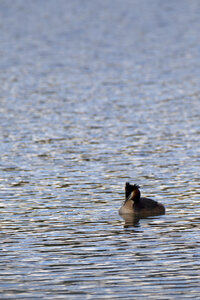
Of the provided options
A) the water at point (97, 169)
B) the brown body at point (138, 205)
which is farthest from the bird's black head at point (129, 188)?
the water at point (97, 169)

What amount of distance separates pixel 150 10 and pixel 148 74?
176ft

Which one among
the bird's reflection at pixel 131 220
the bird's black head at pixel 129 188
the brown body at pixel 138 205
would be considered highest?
the bird's black head at pixel 129 188

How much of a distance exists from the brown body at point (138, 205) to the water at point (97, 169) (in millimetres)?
257

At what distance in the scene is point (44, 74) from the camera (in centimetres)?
5384

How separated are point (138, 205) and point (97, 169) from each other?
513 centimetres

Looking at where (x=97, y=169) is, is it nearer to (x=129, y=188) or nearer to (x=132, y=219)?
(x=129, y=188)

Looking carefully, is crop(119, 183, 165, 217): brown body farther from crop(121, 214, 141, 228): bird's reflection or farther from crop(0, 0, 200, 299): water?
crop(0, 0, 200, 299): water

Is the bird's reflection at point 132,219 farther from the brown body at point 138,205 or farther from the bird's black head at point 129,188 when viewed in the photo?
the bird's black head at point 129,188

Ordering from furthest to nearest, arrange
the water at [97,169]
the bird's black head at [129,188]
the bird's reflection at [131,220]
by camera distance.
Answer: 1. the bird's black head at [129,188]
2. the bird's reflection at [131,220]
3. the water at [97,169]

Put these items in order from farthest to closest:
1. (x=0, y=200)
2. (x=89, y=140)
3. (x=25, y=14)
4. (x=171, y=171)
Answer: (x=25, y=14), (x=89, y=140), (x=171, y=171), (x=0, y=200)

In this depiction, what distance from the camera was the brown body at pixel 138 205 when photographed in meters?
22.5

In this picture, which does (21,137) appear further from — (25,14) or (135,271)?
(25,14)


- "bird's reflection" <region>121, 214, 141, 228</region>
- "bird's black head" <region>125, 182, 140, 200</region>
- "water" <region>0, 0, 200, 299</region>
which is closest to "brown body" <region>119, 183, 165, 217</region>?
"bird's black head" <region>125, 182, 140, 200</region>

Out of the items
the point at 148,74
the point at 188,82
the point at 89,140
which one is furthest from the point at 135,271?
the point at 148,74
